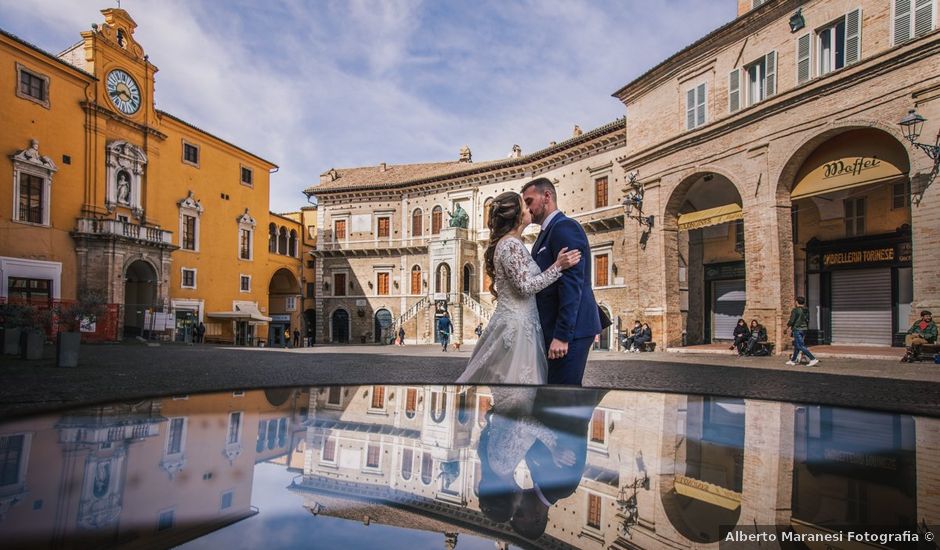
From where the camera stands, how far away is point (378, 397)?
99.4 inches

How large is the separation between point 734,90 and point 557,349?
1718cm

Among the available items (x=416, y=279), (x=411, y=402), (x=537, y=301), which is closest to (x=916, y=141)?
(x=537, y=301)

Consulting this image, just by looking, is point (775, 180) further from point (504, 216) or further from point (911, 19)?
point (504, 216)

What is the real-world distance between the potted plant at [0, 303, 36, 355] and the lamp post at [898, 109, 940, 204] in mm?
20119

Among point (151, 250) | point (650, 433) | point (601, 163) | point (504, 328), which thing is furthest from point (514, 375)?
point (151, 250)

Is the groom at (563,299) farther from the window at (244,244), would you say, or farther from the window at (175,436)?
the window at (244,244)

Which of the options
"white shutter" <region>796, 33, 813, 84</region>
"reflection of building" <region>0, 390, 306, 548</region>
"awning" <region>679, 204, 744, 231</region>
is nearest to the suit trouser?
"reflection of building" <region>0, 390, 306, 548</region>

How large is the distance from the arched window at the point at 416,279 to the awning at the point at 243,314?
9231 mm

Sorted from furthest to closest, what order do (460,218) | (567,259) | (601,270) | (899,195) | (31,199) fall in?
(460,218) → (601,270) → (31,199) → (899,195) → (567,259)

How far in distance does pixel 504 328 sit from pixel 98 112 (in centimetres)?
2679

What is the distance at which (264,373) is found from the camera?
10.7m

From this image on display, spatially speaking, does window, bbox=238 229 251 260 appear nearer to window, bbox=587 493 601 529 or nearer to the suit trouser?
the suit trouser

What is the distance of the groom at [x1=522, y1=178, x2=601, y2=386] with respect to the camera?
332cm

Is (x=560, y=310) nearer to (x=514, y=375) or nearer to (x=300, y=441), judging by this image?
(x=514, y=375)
